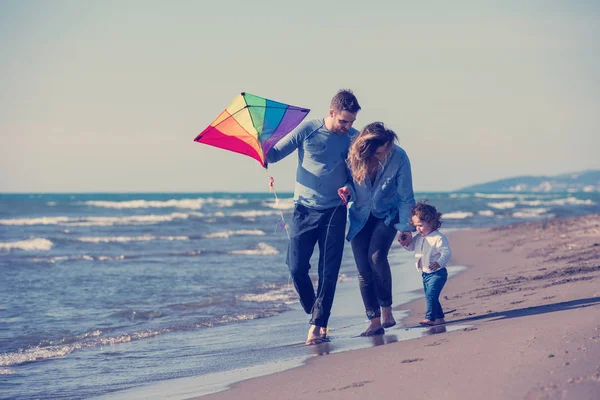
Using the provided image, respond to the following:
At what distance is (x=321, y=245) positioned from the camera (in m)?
5.65

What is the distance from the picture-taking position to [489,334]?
14.9 ft

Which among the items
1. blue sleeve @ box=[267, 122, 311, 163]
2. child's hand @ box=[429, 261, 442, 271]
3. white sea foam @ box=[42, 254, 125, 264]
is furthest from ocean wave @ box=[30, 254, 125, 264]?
child's hand @ box=[429, 261, 442, 271]

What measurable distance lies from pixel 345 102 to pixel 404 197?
2.69 feet

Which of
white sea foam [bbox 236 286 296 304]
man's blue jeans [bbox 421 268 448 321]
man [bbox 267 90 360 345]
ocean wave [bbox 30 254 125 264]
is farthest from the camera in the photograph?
ocean wave [bbox 30 254 125 264]

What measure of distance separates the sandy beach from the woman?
0.56 m

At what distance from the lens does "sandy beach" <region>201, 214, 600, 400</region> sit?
3.29 m

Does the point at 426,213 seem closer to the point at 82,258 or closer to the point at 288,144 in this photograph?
the point at 288,144

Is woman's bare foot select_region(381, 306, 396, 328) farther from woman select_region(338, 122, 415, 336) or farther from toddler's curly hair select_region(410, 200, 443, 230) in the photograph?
toddler's curly hair select_region(410, 200, 443, 230)

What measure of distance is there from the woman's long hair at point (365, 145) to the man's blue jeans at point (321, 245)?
13.0 inches

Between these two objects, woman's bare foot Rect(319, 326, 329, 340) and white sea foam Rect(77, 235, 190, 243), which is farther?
white sea foam Rect(77, 235, 190, 243)

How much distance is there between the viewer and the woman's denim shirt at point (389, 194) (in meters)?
5.43

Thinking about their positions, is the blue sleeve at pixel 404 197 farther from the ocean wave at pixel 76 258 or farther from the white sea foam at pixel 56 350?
the ocean wave at pixel 76 258

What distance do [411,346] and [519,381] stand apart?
1455 mm

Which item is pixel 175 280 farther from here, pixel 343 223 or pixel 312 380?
pixel 312 380
